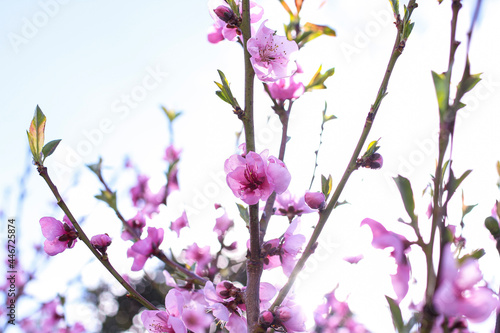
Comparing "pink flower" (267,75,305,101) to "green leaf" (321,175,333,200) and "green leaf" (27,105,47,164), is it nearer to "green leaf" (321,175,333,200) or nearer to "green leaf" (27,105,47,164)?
"green leaf" (321,175,333,200)

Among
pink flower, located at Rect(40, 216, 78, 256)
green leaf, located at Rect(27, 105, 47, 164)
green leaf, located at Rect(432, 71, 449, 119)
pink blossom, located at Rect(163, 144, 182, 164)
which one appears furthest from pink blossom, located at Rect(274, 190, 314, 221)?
pink blossom, located at Rect(163, 144, 182, 164)

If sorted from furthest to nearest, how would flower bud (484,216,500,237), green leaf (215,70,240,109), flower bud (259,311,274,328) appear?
green leaf (215,70,240,109)
flower bud (259,311,274,328)
flower bud (484,216,500,237)

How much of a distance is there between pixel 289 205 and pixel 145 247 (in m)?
0.60

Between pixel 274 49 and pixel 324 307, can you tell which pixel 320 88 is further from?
pixel 324 307

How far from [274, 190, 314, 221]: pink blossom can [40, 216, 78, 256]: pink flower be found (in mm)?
780

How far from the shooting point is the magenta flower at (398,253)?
68cm

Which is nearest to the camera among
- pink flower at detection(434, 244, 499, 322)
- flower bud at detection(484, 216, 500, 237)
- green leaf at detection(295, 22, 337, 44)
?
pink flower at detection(434, 244, 499, 322)

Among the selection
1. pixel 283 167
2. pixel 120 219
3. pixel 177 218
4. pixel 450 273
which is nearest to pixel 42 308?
pixel 177 218

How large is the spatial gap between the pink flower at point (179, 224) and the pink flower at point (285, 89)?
3.10 ft

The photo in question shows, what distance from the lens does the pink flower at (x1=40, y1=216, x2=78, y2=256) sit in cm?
133

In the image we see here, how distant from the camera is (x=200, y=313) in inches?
50.3

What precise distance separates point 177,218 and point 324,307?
1148 millimetres

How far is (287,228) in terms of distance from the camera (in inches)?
53.2

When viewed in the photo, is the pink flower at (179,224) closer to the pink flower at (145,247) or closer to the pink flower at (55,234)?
the pink flower at (145,247)
